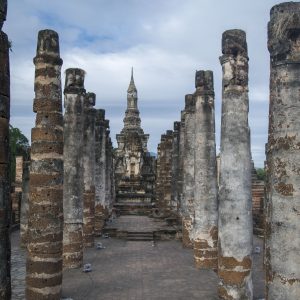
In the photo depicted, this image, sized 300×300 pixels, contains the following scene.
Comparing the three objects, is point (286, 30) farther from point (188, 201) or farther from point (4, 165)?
point (188, 201)

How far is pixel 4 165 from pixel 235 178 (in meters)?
7.26

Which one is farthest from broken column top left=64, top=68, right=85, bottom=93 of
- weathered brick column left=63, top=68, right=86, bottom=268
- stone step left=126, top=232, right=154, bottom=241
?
A: stone step left=126, top=232, right=154, bottom=241

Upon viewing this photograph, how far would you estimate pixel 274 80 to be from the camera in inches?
247

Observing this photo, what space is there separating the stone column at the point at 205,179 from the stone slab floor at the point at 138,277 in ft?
2.56

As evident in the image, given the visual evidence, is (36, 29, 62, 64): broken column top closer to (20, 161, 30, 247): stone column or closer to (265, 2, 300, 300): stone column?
(265, 2, 300, 300): stone column

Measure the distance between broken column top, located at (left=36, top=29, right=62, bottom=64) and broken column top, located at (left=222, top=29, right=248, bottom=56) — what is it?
4.15 meters

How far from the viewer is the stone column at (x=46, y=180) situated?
10.9 m

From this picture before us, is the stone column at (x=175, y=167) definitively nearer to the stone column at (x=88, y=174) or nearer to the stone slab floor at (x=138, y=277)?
the stone column at (x=88, y=174)

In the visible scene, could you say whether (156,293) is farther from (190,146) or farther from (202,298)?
(190,146)

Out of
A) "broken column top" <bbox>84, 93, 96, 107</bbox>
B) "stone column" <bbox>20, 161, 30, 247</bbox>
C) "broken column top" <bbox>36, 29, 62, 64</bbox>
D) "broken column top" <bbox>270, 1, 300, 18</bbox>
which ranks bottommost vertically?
"stone column" <bbox>20, 161, 30, 247</bbox>

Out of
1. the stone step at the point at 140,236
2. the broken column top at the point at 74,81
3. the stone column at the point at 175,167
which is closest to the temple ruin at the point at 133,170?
the stone column at the point at 175,167

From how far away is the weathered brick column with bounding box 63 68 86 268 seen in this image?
1583cm

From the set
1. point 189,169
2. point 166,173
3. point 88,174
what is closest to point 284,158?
point 88,174

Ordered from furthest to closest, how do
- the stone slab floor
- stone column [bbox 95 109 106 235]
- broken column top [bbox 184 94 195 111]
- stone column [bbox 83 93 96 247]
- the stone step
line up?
stone column [bbox 95 109 106 235]
the stone step
broken column top [bbox 184 94 195 111]
stone column [bbox 83 93 96 247]
the stone slab floor
